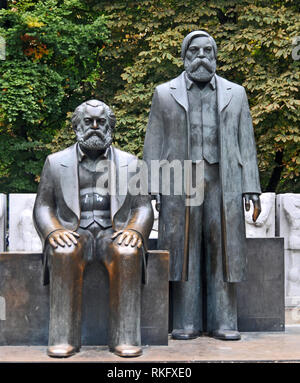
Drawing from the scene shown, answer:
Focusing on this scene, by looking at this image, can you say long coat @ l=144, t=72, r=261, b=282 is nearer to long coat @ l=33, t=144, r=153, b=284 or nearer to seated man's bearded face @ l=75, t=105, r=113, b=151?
long coat @ l=33, t=144, r=153, b=284

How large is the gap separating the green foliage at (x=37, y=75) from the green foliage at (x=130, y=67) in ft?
0.08

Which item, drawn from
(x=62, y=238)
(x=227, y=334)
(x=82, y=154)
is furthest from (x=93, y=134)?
(x=227, y=334)

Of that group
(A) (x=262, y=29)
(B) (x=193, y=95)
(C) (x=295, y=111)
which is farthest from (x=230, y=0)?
(B) (x=193, y=95)

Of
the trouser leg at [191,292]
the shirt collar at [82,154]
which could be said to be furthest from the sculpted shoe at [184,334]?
the shirt collar at [82,154]

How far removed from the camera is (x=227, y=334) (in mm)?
6273

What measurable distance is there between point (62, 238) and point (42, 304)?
67 cm

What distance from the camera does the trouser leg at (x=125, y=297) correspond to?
5.66 m

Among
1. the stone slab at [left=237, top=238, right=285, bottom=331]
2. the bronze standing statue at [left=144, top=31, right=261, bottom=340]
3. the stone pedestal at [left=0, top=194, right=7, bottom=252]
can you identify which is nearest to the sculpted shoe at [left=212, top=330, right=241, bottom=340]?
the bronze standing statue at [left=144, top=31, right=261, bottom=340]

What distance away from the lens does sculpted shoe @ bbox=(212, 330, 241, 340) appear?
625 cm

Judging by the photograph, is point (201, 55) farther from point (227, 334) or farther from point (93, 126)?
point (227, 334)

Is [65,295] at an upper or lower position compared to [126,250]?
lower

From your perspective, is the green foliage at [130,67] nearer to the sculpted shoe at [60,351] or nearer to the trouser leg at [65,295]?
the trouser leg at [65,295]

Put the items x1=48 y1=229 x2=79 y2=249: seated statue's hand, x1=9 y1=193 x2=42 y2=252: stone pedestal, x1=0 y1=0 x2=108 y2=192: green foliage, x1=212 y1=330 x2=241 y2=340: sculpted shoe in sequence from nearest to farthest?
x1=48 y1=229 x2=79 y2=249: seated statue's hand < x1=212 y1=330 x2=241 y2=340: sculpted shoe < x1=9 y1=193 x2=42 y2=252: stone pedestal < x1=0 y1=0 x2=108 y2=192: green foliage
